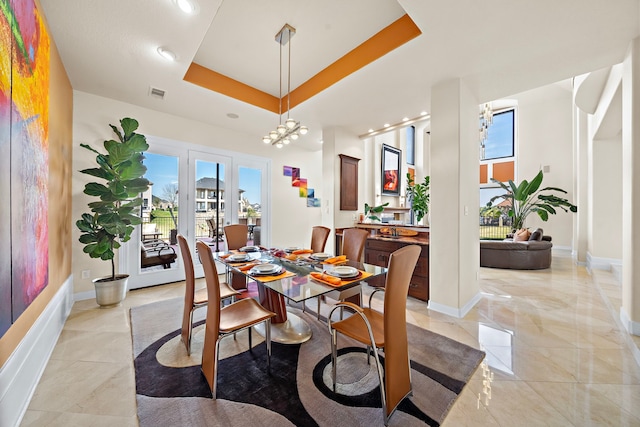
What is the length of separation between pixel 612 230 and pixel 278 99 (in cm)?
658

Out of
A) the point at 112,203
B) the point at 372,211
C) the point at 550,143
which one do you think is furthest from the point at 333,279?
the point at 550,143

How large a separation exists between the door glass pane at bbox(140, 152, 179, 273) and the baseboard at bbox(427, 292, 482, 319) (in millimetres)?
3975

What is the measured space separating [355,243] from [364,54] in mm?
2080

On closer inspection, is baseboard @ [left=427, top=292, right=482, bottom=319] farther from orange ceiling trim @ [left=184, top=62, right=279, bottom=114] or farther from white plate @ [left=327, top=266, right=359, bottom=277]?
orange ceiling trim @ [left=184, top=62, right=279, bottom=114]

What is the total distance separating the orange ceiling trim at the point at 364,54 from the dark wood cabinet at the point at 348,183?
4.70 ft

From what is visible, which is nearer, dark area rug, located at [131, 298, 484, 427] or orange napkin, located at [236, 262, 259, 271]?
dark area rug, located at [131, 298, 484, 427]

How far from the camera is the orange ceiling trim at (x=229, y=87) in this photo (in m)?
3.00

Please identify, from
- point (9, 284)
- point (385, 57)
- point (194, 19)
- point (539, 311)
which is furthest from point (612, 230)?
point (9, 284)

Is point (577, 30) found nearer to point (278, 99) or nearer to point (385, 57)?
point (385, 57)

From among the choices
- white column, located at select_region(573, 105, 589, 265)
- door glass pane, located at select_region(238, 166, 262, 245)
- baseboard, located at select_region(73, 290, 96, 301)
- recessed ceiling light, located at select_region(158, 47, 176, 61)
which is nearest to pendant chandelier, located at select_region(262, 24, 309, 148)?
recessed ceiling light, located at select_region(158, 47, 176, 61)

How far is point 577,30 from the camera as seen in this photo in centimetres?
202

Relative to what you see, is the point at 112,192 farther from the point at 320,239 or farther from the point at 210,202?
the point at 320,239

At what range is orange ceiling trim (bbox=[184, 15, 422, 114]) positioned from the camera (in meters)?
2.28

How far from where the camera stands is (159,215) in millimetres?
3842
